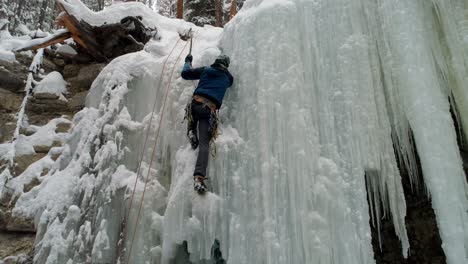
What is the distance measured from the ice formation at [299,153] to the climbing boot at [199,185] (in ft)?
0.38

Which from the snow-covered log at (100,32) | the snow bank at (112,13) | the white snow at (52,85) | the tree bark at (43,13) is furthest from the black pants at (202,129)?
the tree bark at (43,13)

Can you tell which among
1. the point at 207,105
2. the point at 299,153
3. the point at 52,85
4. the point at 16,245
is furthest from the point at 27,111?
the point at 299,153

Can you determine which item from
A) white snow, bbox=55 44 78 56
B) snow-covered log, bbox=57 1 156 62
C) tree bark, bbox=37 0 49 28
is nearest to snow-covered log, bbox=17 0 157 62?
snow-covered log, bbox=57 1 156 62

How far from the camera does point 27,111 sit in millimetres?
6266

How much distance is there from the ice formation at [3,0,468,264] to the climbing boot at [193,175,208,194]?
0.11 metres

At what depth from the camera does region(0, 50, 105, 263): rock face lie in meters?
4.92

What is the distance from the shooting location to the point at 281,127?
3646mm

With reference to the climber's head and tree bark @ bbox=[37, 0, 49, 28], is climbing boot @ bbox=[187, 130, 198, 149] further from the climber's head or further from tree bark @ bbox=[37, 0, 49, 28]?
→ tree bark @ bbox=[37, 0, 49, 28]

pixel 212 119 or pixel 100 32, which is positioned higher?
pixel 100 32

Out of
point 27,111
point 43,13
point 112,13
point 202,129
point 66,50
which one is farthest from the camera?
point 43,13

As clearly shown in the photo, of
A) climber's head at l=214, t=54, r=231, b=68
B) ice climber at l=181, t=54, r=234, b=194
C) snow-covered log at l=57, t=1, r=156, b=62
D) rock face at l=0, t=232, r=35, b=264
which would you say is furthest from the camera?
snow-covered log at l=57, t=1, r=156, b=62

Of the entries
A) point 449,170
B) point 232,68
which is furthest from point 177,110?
point 449,170

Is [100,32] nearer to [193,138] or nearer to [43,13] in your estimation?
[193,138]

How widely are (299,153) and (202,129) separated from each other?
1066 millimetres
